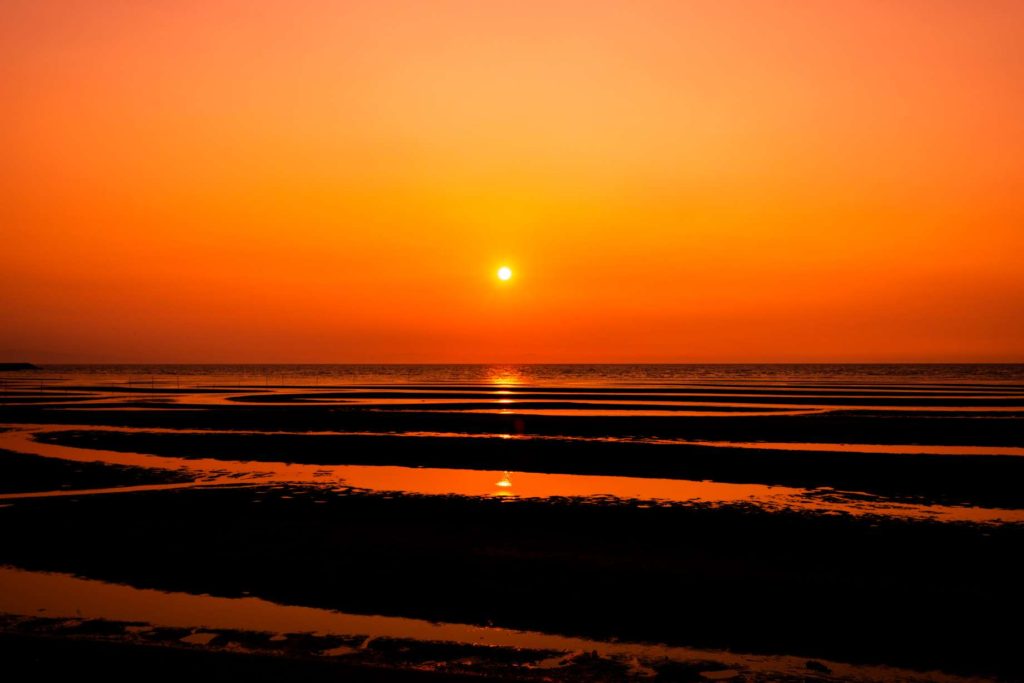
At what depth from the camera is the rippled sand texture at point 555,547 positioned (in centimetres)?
1108

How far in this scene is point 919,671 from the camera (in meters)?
10.1

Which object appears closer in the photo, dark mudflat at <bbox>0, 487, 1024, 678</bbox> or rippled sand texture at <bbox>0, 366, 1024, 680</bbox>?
rippled sand texture at <bbox>0, 366, 1024, 680</bbox>

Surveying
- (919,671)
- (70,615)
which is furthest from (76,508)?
(919,671)

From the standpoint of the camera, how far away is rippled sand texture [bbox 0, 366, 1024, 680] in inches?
436

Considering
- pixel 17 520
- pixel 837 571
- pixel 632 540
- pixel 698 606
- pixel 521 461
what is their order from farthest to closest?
pixel 521 461 < pixel 17 520 < pixel 632 540 < pixel 837 571 < pixel 698 606

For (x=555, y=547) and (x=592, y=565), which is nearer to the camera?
(x=592, y=565)

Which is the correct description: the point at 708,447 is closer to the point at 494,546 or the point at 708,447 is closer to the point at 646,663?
the point at 494,546

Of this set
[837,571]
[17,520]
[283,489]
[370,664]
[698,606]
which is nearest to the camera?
[370,664]

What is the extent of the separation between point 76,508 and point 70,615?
9729 mm

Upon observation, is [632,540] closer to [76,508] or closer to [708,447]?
[76,508]

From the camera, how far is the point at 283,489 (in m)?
23.5

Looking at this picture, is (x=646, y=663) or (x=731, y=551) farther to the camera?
(x=731, y=551)

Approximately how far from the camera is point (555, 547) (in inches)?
650

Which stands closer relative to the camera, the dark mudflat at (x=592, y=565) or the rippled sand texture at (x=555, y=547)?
the rippled sand texture at (x=555, y=547)
